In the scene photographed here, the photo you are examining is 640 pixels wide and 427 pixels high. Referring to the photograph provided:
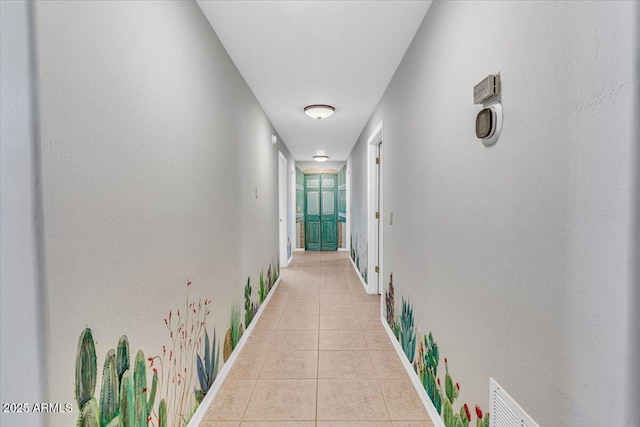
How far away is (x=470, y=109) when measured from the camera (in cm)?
133

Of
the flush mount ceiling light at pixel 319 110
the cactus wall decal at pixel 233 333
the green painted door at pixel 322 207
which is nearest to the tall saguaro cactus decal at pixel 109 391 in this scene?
the cactus wall decal at pixel 233 333

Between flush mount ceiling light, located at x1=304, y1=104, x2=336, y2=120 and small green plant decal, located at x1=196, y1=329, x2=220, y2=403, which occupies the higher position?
flush mount ceiling light, located at x1=304, y1=104, x2=336, y2=120

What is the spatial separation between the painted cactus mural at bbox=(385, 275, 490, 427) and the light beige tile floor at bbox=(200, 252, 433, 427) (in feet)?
0.47

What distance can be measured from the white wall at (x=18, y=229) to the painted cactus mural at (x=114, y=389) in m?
0.15

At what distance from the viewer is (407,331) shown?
2291mm

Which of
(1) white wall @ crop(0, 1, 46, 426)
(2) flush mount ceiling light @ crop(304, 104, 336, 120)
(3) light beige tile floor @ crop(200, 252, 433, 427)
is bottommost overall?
(3) light beige tile floor @ crop(200, 252, 433, 427)

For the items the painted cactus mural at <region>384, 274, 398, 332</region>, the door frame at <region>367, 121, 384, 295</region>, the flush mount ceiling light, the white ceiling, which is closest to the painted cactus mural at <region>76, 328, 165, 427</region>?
the white ceiling

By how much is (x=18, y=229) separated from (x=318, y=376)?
194 centimetres

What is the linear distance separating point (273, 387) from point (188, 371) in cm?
66

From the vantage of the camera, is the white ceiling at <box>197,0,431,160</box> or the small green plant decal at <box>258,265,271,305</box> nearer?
the white ceiling at <box>197,0,431,160</box>

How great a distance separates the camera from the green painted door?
26.3ft

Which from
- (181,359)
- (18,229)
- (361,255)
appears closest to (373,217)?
(361,255)

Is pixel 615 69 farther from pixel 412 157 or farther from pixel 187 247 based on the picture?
pixel 187 247

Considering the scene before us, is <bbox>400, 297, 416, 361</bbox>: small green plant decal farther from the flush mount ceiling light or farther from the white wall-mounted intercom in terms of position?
the flush mount ceiling light
